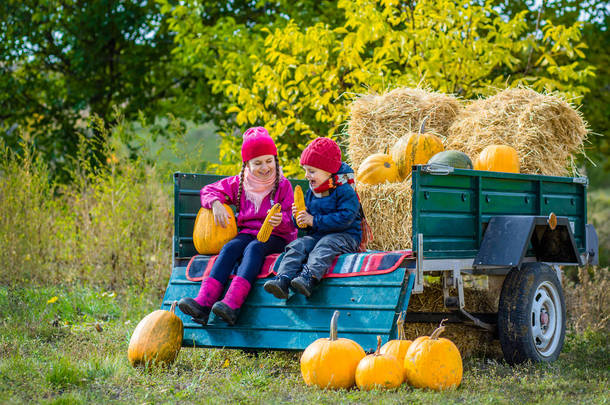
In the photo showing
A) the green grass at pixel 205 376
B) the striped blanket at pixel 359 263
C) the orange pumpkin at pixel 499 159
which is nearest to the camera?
the green grass at pixel 205 376

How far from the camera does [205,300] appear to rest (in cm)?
511

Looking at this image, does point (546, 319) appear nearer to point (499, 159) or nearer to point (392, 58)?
point (499, 159)

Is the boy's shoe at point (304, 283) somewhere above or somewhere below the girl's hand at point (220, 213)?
below

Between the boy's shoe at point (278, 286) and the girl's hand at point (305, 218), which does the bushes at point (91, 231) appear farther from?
the boy's shoe at point (278, 286)

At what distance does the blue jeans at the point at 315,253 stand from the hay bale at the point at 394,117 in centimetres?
211

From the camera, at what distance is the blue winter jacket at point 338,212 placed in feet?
16.7

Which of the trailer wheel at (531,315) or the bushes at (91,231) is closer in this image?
the trailer wheel at (531,315)

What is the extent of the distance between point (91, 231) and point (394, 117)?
377 cm

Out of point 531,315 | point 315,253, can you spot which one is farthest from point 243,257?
point 531,315

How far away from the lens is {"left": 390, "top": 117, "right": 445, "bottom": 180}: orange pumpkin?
6.28 meters

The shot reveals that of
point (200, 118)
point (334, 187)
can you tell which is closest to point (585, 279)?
point (334, 187)

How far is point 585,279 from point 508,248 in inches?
108

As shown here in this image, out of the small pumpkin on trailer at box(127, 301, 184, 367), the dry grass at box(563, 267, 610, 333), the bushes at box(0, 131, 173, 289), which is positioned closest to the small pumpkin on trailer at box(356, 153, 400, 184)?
the small pumpkin on trailer at box(127, 301, 184, 367)

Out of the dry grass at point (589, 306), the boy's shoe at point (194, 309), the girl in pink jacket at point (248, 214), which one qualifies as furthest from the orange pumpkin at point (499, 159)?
the boy's shoe at point (194, 309)
